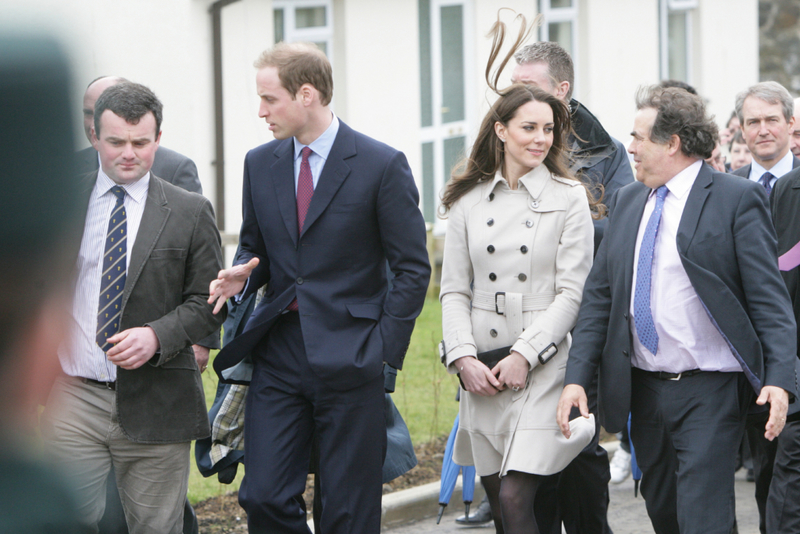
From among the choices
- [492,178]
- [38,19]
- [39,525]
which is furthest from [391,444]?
[38,19]

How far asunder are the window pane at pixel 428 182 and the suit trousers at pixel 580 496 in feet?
32.3

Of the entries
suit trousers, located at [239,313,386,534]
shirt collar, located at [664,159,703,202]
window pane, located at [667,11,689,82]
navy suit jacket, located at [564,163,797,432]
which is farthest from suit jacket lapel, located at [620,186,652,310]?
window pane, located at [667,11,689,82]

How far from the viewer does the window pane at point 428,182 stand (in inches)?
579

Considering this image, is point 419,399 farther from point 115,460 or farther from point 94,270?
point 94,270

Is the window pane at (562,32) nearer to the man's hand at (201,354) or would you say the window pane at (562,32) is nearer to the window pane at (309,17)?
the window pane at (309,17)

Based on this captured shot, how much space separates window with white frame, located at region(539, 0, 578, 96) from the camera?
15695 millimetres

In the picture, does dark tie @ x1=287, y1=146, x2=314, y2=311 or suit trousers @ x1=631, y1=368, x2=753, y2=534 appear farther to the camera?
dark tie @ x1=287, y1=146, x2=314, y2=311

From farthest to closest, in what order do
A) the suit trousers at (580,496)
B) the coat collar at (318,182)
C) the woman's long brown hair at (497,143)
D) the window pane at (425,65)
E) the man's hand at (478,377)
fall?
the window pane at (425,65) < the suit trousers at (580,496) < the woman's long brown hair at (497,143) < the man's hand at (478,377) < the coat collar at (318,182)

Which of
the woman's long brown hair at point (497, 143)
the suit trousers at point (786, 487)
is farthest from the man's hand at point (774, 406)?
the woman's long brown hair at point (497, 143)

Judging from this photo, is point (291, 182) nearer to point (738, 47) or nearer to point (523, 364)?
point (523, 364)

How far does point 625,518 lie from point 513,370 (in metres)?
2.32

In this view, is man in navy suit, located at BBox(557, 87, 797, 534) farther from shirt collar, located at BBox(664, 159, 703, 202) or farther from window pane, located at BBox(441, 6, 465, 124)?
window pane, located at BBox(441, 6, 465, 124)

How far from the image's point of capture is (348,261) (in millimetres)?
4398

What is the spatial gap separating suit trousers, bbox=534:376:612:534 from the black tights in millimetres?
417
